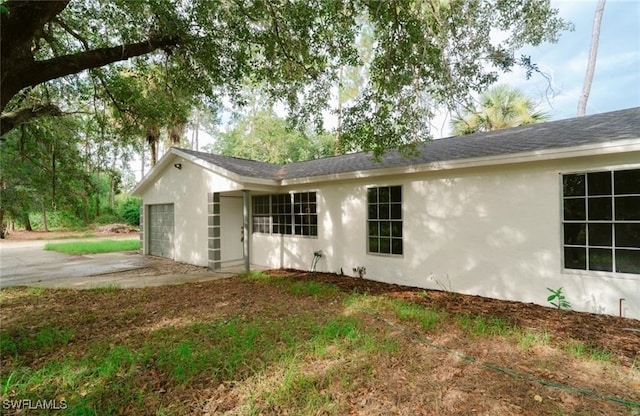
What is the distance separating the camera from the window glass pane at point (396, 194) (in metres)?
7.09

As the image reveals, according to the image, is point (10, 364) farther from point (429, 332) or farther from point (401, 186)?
point (401, 186)

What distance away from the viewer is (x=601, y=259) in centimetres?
488

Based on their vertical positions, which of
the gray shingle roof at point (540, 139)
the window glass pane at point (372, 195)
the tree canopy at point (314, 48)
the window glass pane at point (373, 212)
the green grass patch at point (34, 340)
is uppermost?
the tree canopy at point (314, 48)

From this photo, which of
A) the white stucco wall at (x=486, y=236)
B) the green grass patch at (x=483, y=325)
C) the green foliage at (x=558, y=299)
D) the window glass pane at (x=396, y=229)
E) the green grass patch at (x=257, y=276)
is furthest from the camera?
the green grass patch at (x=257, y=276)

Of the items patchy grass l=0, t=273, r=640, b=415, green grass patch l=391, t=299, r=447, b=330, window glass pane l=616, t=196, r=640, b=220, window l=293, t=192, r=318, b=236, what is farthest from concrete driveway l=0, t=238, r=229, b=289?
window glass pane l=616, t=196, r=640, b=220

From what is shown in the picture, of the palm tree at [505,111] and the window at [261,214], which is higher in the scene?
the palm tree at [505,111]

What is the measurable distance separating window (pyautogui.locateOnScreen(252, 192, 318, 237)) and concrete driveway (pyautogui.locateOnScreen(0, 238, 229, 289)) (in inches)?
80.1

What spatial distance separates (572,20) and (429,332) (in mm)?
7376

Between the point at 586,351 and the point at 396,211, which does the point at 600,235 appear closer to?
the point at 586,351

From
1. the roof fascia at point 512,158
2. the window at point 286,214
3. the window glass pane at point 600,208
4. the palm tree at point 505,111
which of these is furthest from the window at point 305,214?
the palm tree at point 505,111

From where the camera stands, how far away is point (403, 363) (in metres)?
3.37

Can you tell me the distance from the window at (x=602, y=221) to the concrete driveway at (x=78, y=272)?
7857 millimetres

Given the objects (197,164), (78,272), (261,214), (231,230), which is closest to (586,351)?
(261,214)

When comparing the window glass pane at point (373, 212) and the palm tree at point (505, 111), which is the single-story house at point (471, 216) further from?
the palm tree at point (505, 111)
